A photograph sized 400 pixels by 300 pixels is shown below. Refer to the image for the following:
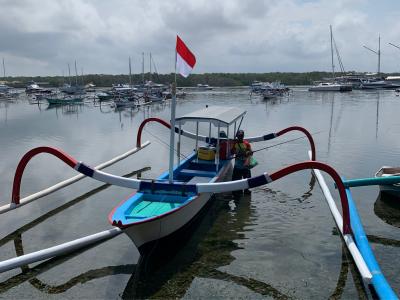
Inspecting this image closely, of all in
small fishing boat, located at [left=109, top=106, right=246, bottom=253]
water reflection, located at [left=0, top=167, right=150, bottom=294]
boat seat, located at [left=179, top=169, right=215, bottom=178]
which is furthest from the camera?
boat seat, located at [left=179, top=169, right=215, bottom=178]

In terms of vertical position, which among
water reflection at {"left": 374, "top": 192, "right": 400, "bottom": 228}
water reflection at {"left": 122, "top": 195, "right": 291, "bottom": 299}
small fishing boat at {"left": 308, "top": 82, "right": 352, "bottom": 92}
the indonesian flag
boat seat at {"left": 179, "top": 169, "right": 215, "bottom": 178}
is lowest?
water reflection at {"left": 122, "top": 195, "right": 291, "bottom": 299}

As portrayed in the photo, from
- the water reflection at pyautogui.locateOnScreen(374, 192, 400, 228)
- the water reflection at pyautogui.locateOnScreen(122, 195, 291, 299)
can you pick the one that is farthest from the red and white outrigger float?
the water reflection at pyautogui.locateOnScreen(374, 192, 400, 228)

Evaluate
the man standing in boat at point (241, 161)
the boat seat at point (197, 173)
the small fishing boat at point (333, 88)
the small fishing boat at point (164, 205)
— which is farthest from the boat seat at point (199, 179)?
the small fishing boat at point (333, 88)

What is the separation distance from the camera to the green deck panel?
→ 30.9 ft

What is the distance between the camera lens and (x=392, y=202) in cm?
1345

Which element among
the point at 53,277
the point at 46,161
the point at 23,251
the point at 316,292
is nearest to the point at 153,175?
the point at 46,161

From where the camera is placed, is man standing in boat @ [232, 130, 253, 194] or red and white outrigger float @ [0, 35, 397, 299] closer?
red and white outrigger float @ [0, 35, 397, 299]

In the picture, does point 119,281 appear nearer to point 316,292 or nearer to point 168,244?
point 168,244

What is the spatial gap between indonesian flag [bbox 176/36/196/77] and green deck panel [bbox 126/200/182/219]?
336 centimetres

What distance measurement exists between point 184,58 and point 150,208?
3939mm

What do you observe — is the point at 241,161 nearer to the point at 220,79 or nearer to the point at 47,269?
the point at 47,269

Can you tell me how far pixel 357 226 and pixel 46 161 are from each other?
1603 centimetres

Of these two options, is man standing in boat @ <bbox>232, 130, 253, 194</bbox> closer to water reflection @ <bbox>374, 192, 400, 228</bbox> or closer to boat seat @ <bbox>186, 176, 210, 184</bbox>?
boat seat @ <bbox>186, 176, 210, 184</bbox>

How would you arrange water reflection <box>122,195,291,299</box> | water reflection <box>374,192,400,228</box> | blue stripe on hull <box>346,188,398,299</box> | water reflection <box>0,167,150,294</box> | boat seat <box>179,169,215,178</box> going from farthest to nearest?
boat seat <box>179,169,215,178</box>, water reflection <box>374,192,400,228</box>, water reflection <box>0,167,150,294</box>, water reflection <box>122,195,291,299</box>, blue stripe on hull <box>346,188,398,299</box>
